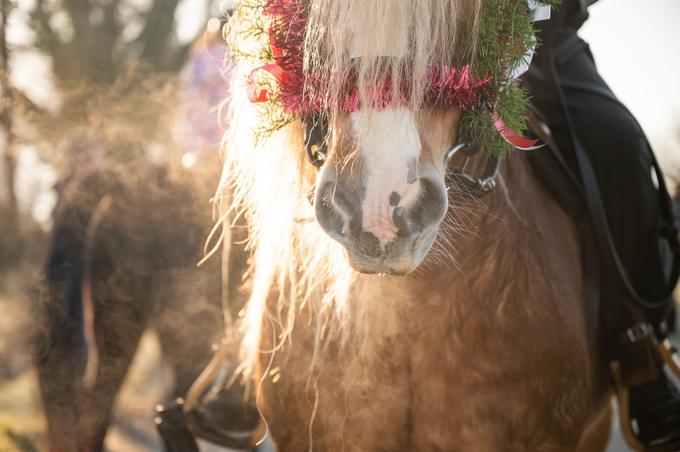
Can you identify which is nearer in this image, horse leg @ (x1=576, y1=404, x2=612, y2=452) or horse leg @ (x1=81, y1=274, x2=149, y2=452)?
horse leg @ (x1=576, y1=404, x2=612, y2=452)

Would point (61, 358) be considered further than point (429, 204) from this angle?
Yes

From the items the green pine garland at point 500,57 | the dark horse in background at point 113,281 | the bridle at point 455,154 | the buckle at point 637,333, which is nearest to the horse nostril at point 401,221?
the bridle at point 455,154

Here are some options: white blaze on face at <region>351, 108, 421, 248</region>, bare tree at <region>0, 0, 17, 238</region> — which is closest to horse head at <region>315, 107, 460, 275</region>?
white blaze on face at <region>351, 108, 421, 248</region>

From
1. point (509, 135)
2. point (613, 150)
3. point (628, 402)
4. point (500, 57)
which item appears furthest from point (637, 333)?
point (500, 57)

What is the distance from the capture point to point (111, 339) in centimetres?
333

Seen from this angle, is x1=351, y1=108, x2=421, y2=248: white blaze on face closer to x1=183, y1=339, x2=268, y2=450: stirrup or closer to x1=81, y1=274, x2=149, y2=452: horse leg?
x1=183, y1=339, x2=268, y2=450: stirrup

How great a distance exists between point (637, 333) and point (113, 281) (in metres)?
2.50

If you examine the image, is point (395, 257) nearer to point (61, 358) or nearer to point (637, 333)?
point (637, 333)

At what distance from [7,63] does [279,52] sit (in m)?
2.63

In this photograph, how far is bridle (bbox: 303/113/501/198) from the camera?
5.64 feet

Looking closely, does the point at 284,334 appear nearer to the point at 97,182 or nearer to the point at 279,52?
the point at 279,52

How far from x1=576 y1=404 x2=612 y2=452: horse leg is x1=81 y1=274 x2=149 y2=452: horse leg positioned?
2.27 m

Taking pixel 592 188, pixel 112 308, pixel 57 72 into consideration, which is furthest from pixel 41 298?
pixel 57 72

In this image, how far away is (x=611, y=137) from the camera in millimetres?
2445
